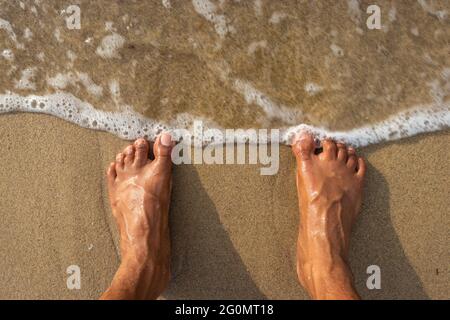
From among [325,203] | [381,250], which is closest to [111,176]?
[325,203]

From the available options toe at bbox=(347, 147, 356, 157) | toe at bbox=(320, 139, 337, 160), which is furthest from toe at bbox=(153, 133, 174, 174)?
toe at bbox=(347, 147, 356, 157)

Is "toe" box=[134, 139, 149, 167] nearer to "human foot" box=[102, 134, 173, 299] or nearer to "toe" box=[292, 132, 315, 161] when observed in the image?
"human foot" box=[102, 134, 173, 299]

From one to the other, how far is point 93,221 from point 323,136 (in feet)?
4.20

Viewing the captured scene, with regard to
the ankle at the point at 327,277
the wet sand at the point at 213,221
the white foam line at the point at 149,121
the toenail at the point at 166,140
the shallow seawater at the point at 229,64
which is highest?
the shallow seawater at the point at 229,64

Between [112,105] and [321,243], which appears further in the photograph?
[112,105]

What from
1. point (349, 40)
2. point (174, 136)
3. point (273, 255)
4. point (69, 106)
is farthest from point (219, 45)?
point (273, 255)

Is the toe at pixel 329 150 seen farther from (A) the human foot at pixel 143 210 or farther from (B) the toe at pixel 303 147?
(A) the human foot at pixel 143 210

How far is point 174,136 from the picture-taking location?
6.73ft

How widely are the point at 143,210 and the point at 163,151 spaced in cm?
32

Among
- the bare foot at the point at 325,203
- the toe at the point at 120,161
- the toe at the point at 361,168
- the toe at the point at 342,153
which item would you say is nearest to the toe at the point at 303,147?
the bare foot at the point at 325,203

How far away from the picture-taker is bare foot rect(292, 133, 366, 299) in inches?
75.9

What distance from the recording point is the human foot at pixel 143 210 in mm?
1941

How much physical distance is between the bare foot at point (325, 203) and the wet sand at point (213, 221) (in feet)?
0.21

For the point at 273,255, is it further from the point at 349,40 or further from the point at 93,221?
the point at 349,40
